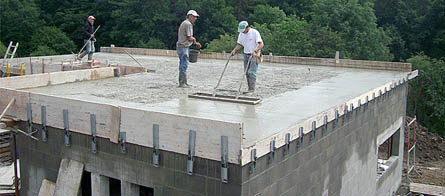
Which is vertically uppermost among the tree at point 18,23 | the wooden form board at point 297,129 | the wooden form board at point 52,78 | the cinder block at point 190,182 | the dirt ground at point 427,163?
the tree at point 18,23

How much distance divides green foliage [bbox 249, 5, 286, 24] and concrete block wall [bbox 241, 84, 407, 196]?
33.3 m

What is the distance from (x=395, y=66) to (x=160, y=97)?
37.4 ft

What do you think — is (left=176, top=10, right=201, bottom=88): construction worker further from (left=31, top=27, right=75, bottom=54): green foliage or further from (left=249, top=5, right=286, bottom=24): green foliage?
(left=31, top=27, right=75, bottom=54): green foliage

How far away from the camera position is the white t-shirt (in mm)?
11211

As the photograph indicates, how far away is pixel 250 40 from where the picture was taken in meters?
11.3

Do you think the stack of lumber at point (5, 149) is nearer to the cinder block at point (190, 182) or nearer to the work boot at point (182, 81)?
the work boot at point (182, 81)

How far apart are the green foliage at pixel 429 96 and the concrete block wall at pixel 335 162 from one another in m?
18.1

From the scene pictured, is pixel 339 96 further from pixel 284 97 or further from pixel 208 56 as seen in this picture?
pixel 208 56


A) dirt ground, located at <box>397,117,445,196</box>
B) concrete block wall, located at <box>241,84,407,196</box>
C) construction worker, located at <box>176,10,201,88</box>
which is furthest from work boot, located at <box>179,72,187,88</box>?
dirt ground, located at <box>397,117,445,196</box>

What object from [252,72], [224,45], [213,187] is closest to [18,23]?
[224,45]

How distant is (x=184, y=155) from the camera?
24.8ft

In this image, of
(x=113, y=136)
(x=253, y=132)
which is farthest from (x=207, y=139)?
(x=113, y=136)

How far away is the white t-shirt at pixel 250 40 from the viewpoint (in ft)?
36.8

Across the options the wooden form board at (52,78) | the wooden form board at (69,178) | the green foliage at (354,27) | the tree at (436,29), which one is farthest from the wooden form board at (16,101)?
the tree at (436,29)
